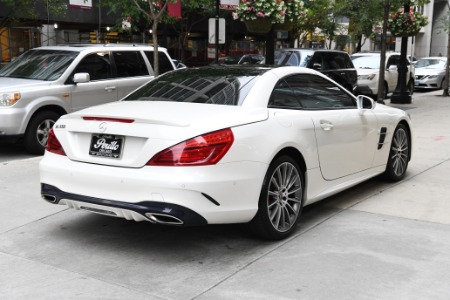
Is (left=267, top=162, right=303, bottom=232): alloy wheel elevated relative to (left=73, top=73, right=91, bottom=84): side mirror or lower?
lower

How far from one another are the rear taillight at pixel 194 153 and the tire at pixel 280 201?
0.59 metres

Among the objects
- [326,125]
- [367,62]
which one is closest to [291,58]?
[367,62]

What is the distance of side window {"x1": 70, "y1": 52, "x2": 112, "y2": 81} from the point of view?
31.6 feet

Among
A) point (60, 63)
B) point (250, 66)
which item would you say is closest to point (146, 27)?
point (60, 63)

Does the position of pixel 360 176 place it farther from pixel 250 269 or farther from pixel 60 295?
pixel 60 295

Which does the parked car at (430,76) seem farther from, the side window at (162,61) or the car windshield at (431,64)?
the side window at (162,61)

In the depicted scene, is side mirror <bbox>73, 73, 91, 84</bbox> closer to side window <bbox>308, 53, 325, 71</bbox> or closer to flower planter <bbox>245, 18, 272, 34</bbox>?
flower planter <bbox>245, 18, 272, 34</bbox>

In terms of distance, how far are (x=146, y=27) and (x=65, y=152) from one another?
957 inches

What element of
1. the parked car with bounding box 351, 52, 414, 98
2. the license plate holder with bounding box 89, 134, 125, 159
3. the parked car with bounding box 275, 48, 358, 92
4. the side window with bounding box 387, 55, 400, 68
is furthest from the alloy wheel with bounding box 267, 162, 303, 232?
the side window with bounding box 387, 55, 400, 68

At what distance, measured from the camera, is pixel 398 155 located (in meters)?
6.96

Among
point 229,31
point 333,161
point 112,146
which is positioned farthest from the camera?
point 229,31

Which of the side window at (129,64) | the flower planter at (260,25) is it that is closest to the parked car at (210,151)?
the side window at (129,64)

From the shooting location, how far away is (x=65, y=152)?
4625 mm

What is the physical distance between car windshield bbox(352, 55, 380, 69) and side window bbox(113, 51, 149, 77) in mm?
11280
